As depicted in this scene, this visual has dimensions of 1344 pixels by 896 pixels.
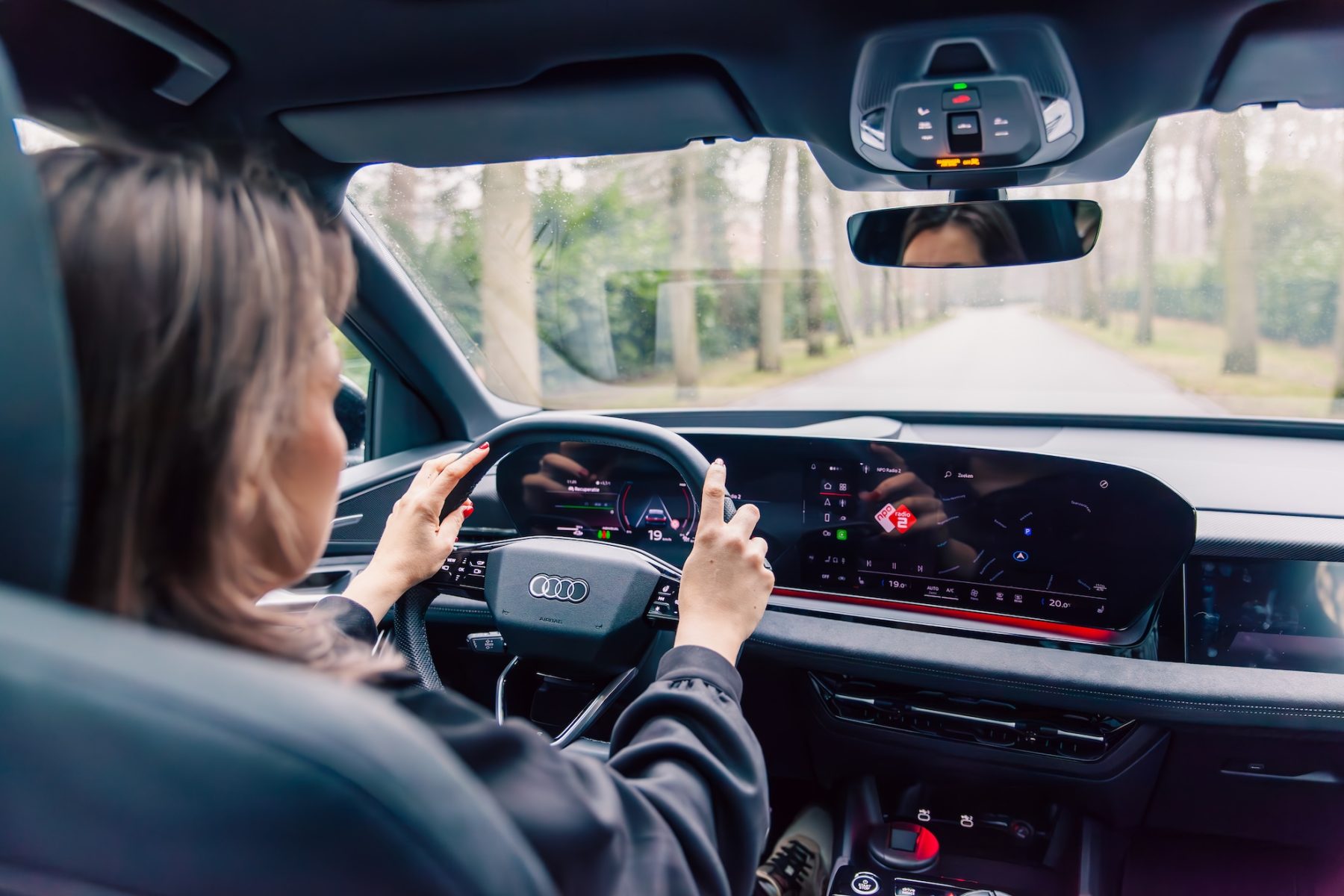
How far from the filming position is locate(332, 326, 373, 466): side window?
331 cm

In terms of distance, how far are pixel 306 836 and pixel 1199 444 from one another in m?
3.15

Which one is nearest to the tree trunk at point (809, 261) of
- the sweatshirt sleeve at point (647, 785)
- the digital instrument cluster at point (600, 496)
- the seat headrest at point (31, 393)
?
the digital instrument cluster at point (600, 496)

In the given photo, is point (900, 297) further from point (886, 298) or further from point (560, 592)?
point (560, 592)

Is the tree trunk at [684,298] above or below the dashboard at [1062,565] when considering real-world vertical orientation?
above

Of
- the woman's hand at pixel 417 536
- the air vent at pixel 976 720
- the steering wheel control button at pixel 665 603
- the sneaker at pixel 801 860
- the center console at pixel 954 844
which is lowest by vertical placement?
the sneaker at pixel 801 860

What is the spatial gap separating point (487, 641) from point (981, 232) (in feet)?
5.52

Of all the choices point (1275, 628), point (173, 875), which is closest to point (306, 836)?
point (173, 875)

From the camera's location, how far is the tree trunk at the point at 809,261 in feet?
10.6

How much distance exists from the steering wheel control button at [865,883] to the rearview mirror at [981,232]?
1680mm

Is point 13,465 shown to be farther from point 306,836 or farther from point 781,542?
point 781,542

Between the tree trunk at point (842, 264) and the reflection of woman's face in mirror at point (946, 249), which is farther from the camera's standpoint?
the tree trunk at point (842, 264)

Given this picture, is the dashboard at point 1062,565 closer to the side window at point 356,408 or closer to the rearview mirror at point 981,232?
the rearview mirror at point 981,232

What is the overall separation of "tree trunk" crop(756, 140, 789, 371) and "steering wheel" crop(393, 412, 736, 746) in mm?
1268

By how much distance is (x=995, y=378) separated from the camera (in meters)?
3.84
